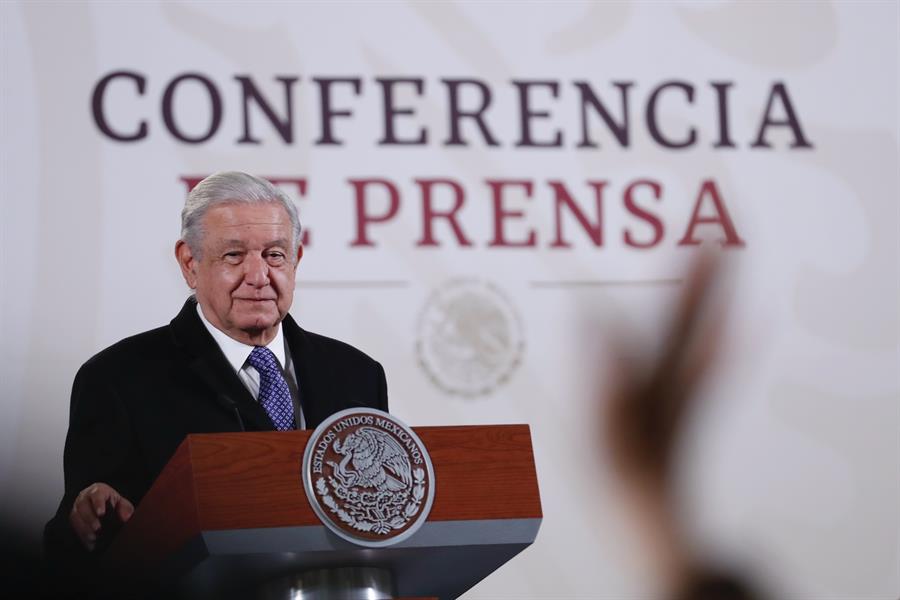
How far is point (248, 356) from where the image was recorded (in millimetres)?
2340

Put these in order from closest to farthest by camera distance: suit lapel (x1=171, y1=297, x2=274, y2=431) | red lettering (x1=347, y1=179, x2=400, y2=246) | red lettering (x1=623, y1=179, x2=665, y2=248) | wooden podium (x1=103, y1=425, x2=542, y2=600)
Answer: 1. wooden podium (x1=103, y1=425, x2=542, y2=600)
2. suit lapel (x1=171, y1=297, x2=274, y2=431)
3. red lettering (x1=347, y1=179, x2=400, y2=246)
4. red lettering (x1=623, y1=179, x2=665, y2=248)

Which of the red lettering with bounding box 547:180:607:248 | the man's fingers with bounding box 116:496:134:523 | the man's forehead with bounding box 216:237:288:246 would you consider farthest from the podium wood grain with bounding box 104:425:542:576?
the red lettering with bounding box 547:180:607:248

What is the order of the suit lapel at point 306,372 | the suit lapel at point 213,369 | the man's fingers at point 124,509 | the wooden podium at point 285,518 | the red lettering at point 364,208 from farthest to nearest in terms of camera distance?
1. the red lettering at point 364,208
2. the suit lapel at point 306,372
3. the suit lapel at point 213,369
4. the man's fingers at point 124,509
5. the wooden podium at point 285,518

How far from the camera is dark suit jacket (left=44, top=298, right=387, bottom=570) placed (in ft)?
7.33

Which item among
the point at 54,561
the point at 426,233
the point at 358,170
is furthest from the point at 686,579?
the point at 54,561

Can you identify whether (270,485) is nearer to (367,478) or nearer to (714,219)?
(367,478)

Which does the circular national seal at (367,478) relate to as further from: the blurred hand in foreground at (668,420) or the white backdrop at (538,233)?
the blurred hand in foreground at (668,420)

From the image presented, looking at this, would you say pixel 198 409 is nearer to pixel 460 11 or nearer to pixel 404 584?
pixel 404 584

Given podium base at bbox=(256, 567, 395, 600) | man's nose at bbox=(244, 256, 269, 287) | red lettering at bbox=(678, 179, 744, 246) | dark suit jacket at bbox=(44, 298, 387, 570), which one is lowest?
podium base at bbox=(256, 567, 395, 600)

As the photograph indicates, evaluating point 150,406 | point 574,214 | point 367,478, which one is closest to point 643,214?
point 574,214

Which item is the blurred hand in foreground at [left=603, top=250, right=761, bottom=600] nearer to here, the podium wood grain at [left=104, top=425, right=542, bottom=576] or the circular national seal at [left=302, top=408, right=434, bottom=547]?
the podium wood grain at [left=104, top=425, right=542, bottom=576]

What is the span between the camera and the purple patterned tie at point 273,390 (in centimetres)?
226

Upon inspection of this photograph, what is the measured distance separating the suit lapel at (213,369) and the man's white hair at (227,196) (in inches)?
5.1

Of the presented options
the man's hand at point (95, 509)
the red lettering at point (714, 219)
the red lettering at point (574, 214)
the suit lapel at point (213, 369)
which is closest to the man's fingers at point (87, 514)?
the man's hand at point (95, 509)
